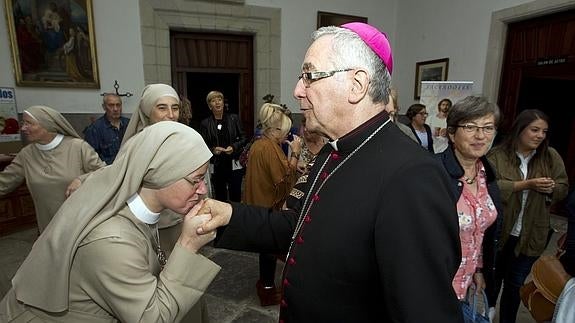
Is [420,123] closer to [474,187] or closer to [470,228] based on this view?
[474,187]

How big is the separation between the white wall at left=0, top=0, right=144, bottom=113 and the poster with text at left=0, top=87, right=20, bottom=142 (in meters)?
0.46

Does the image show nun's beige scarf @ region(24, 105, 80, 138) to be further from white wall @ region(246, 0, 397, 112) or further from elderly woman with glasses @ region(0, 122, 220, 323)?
white wall @ region(246, 0, 397, 112)

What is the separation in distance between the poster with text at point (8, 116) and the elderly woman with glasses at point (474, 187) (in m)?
6.31

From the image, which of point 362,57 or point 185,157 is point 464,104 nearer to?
point 362,57

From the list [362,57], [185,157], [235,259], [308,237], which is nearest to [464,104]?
[362,57]

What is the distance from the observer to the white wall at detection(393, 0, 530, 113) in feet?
21.5

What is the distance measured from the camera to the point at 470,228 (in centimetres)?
186

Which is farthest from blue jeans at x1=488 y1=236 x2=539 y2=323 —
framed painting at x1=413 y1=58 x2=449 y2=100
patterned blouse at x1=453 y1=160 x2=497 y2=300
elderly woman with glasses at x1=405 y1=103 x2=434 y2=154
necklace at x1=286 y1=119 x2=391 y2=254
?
framed painting at x1=413 y1=58 x2=449 y2=100

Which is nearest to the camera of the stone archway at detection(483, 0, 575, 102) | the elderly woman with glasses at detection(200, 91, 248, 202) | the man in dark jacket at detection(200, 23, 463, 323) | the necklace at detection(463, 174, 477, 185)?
the man in dark jacket at detection(200, 23, 463, 323)

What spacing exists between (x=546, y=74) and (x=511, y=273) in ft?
15.6

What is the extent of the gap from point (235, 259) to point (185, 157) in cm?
316

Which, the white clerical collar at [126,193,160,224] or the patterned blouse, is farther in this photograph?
the patterned blouse

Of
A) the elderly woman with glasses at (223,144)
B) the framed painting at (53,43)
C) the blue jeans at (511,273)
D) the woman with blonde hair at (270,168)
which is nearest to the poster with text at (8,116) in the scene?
the framed painting at (53,43)

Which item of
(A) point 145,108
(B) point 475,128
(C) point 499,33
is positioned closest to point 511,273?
(B) point 475,128
